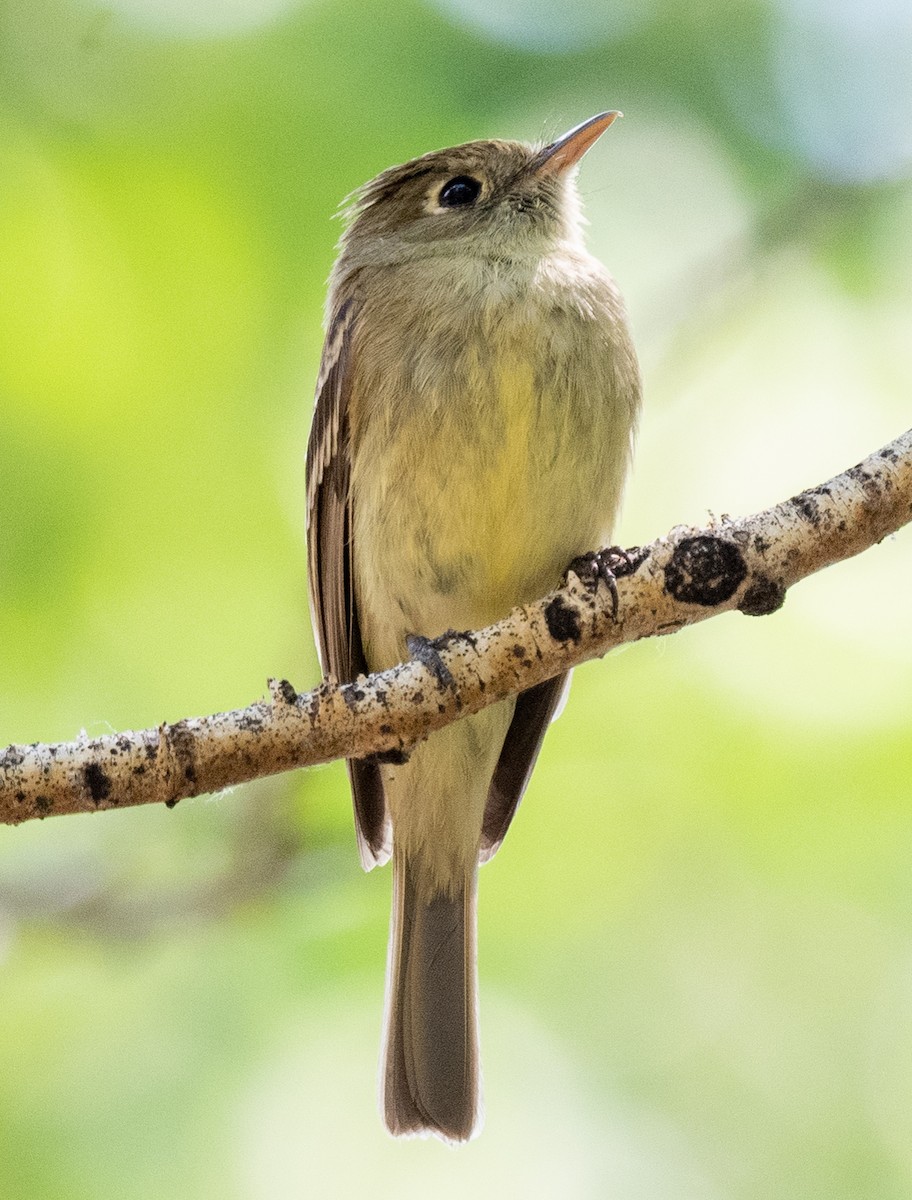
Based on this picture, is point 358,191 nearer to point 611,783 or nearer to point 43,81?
point 43,81

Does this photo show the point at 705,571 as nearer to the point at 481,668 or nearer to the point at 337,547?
the point at 481,668

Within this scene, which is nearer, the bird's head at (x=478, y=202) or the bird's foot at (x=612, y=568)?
the bird's foot at (x=612, y=568)

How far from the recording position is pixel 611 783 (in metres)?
5.38

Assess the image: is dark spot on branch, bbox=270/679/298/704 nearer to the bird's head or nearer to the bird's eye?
the bird's head

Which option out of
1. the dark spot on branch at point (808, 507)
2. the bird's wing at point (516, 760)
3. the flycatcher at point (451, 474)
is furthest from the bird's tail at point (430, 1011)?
the dark spot on branch at point (808, 507)

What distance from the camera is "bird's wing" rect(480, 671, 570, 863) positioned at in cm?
477

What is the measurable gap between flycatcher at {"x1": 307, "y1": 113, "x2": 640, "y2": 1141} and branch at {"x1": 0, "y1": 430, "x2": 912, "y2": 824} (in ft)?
1.96

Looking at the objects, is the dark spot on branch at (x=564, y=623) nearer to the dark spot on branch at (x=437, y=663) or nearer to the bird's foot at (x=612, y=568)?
the bird's foot at (x=612, y=568)

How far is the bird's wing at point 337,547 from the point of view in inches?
179

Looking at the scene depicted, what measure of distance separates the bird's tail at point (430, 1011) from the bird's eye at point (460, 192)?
2259 mm

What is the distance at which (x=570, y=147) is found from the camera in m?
4.90

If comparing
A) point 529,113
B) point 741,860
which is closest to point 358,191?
point 529,113

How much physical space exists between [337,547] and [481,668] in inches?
47.7

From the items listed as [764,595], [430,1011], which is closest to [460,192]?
[764,595]
